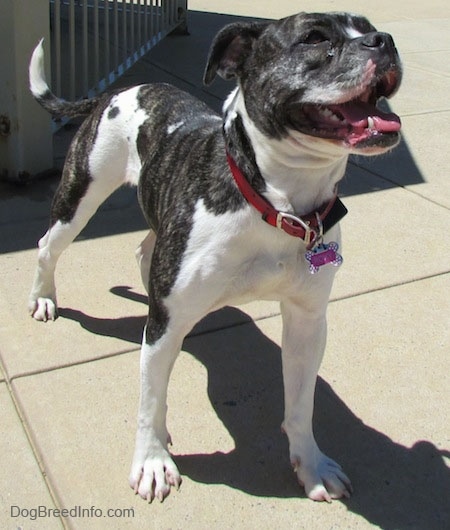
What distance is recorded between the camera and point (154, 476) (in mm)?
3244

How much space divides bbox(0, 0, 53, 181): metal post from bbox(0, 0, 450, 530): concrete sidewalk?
209 mm

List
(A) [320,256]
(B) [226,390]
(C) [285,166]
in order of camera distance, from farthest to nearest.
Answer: (B) [226,390] < (A) [320,256] < (C) [285,166]

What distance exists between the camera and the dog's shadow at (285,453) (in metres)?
3.29

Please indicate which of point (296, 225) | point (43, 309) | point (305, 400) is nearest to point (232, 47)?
point (296, 225)

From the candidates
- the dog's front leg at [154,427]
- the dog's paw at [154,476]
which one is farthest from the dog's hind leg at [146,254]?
the dog's paw at [154,476]

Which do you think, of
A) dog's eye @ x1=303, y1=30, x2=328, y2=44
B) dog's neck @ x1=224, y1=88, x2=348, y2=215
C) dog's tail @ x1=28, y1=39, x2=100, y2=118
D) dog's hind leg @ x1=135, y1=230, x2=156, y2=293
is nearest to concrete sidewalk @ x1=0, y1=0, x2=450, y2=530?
dog's hind leg @ x1=135, y1=230, x2=156, y2=293

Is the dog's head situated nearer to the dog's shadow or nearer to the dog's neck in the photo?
the dog's neck

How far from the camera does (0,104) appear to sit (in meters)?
5.92

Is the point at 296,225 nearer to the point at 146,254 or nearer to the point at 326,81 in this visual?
the point at 326,81

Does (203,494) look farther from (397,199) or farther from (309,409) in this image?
(397,199)

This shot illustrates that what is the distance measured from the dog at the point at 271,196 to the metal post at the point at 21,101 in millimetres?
2512

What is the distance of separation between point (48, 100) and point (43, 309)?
50.4 inches

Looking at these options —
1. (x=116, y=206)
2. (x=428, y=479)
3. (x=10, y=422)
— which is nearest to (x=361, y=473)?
(x=428, y=479)

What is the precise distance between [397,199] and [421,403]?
104 inches
